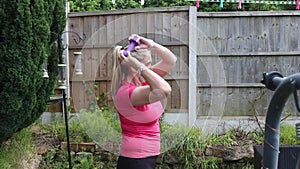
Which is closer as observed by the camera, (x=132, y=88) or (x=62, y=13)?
(x=132, y=88)

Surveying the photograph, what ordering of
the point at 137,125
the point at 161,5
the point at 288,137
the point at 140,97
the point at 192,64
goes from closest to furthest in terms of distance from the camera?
the point at 140,97 < the point at 137,125 < the point at 288,137 < the point at 192,64 < the point at 161,5

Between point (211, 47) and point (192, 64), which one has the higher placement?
point (211, 47)

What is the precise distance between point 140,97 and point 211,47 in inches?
83.8

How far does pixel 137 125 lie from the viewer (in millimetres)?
1697

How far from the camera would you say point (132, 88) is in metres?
1.63

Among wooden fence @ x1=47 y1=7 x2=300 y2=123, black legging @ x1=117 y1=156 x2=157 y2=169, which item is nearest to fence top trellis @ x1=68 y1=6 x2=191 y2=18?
wooden fence @ x1=47 y1=7 x2=300 y2=123

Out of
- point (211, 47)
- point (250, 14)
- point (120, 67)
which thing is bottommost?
point (120, 67)

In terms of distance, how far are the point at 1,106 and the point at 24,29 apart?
1.65 ft

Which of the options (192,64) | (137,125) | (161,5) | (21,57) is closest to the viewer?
(137,125)

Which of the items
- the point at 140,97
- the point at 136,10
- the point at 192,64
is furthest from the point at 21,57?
the point at 192,64

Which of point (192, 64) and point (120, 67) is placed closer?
point (120, 67)

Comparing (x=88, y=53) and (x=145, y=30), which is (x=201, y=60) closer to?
(x=145, y=30)

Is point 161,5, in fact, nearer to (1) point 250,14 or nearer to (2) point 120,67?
(1) point 250,14

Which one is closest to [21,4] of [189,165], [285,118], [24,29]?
[24,29]
